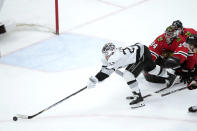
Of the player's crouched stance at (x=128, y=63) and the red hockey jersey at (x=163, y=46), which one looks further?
the red hockey jersey at (x=163, y=46)

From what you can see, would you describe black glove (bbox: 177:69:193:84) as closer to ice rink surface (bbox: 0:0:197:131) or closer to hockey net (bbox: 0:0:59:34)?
ice rink surface (bbox: 0:0:197:131)

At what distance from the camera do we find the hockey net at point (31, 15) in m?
5.06

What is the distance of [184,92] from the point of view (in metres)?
3.77

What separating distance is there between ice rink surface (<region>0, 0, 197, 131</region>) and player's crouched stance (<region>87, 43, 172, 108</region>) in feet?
0.80

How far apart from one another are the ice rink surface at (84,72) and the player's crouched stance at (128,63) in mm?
244

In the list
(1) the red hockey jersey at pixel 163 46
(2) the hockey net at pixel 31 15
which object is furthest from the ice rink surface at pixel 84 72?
(1) the red hockey jersey at pixel 163 46

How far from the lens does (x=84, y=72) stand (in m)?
4.30

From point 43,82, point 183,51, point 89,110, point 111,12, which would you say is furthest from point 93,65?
point 111,12

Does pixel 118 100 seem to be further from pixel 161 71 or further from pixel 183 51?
pixel 183 51

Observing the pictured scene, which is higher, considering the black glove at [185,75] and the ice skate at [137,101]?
the black glove at [185,75]

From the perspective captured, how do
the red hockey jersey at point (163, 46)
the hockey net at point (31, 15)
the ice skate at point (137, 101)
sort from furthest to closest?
the hockey net at point (31, 15) → the red hockey jersey at point (163, 46) → the ice skate at point (137, 101)

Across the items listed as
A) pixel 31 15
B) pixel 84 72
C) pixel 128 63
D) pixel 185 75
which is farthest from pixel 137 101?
pixel 31 15

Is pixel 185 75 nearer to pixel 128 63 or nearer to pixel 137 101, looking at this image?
pixel 137 101

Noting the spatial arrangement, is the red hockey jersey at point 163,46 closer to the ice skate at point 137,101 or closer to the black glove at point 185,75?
the black glove at point 185,75
